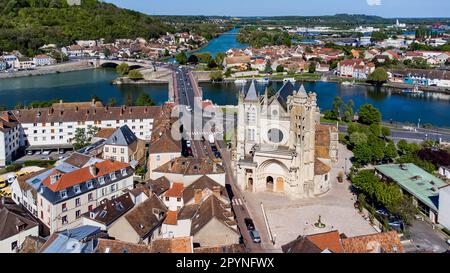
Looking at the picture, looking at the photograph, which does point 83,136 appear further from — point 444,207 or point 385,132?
point 444,207

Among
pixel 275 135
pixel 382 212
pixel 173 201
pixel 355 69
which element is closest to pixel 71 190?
pixel 173 201

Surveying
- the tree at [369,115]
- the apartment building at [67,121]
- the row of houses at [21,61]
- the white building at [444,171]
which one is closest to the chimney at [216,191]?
the white building at [444,171]

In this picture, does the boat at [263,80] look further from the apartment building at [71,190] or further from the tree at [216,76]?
the apartment building at [71,190]

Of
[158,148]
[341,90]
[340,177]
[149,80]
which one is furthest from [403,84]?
[158,148]

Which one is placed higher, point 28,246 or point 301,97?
point 301,97

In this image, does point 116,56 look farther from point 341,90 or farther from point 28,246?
point 28,246
